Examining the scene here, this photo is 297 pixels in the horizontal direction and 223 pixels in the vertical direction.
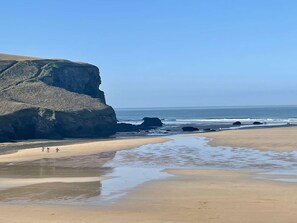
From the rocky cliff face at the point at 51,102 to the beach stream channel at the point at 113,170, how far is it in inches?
1080

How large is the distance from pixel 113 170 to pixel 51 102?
162 ft

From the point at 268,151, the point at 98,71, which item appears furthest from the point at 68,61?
the point at 268,151

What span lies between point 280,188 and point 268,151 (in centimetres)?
1870

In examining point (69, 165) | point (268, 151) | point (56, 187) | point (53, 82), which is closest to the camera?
point (56, 187)

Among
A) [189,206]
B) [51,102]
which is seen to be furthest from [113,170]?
[51,102]

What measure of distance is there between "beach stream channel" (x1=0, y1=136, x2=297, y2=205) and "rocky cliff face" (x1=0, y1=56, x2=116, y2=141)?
27425mm

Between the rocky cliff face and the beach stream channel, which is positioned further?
the rocky cliff face

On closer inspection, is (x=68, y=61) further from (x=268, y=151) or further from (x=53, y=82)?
(x=268, y=151)

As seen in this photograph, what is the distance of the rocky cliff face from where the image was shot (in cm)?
6588

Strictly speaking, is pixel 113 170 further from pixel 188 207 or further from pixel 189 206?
pixel 188 207

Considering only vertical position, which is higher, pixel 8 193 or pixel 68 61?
pixel 68 61

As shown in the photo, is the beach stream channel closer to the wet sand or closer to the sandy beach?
the sandy beach

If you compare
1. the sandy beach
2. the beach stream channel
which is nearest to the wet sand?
the sandy beach

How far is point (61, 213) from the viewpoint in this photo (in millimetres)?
16109
